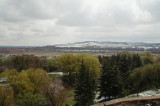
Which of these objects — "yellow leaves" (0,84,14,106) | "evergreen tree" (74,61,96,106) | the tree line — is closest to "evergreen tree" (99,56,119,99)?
the tree line

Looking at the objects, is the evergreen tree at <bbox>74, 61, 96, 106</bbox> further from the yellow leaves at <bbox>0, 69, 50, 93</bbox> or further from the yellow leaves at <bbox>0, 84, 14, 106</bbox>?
the yellow leaves at <bbox>0, 84, 14, 106</bbox>

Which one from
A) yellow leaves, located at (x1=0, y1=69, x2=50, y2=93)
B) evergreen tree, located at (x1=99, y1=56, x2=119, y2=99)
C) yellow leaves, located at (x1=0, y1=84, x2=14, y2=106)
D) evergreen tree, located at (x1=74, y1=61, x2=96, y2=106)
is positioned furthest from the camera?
yellow leaves, located at (x1=0, y1=69, x2=50, y2=93)

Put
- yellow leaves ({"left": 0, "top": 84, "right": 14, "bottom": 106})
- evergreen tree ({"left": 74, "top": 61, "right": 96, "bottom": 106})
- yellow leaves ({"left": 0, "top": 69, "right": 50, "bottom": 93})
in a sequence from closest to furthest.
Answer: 1. yellow leaves ({"left": 0, "top": 84, "right": 14, "bottom": 106})
2. evergreen tree ({"left": 74, "top": 61, "right": 96, "bottom": 106})
3. yellow leaves ({"left": 0, "top": 69, "right": 50, "bottom": 93})

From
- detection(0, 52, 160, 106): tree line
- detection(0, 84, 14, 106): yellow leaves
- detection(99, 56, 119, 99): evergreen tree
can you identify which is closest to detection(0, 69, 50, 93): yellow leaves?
detection(0, 52, 160, 106): tree line

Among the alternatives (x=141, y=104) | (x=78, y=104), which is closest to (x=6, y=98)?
(x=78, y=104)

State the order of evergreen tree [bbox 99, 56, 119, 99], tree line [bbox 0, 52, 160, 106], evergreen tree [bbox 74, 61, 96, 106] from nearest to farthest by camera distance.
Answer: tree line [bbox 0, 52, 160, 106] < evergreen tree [bbox 74, 61, 96, 106] < evergreen tree [bbox 99, 56, 119, 99]

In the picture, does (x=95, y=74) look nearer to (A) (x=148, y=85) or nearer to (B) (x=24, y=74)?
(A) (x=148, y=85)

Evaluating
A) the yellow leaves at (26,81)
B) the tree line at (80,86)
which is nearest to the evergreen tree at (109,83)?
the tree line at (80,86)

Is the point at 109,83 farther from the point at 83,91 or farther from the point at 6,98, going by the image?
the point at 6,98

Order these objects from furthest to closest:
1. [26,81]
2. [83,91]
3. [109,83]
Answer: [26,81] → [109,83] → [83,91]

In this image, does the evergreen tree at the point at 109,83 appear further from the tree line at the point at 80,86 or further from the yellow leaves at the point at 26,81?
the yellow leaves at the point at 26,81

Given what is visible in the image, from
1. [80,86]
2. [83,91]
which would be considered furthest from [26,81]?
[83,91]

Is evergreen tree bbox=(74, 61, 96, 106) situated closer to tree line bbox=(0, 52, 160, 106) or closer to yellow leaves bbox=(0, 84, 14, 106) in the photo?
tree line bbox=(0, 52, 160, 106)

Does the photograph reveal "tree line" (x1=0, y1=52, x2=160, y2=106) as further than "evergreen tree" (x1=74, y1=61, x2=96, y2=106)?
No
